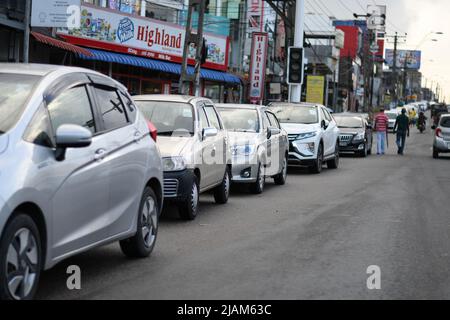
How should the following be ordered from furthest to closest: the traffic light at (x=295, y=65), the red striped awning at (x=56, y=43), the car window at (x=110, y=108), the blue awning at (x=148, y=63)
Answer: the traffic light at (x=295, y=65) → the blue awning at (x=148, y=63) → the red striped awning at (x=56, y=43) → the car window at (x=110, y=108)

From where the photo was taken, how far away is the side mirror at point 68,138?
586 cm

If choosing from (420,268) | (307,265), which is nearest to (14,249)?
(307,265)

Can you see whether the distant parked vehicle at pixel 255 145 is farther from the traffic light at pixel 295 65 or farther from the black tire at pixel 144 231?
the traffic light at pixel 295 65

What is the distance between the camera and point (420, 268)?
798 cm

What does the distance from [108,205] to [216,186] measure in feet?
20.3

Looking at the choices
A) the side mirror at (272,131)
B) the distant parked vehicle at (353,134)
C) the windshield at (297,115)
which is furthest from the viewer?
the distant parked vehicle at (353,134)

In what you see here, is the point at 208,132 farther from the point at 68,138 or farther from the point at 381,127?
the point at 381,127

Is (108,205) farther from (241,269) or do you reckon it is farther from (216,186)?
(216,186)

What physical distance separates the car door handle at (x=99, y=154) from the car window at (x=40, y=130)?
64 centimetres

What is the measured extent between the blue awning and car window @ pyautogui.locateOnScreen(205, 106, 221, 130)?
13.3 meters

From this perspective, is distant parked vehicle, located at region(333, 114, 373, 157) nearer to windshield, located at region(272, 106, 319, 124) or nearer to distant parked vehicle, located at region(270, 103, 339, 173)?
distant parked vehicle, located at region(270, 103, 339, 173)

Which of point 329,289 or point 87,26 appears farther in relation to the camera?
point 87,26

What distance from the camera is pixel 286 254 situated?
28.0 ft

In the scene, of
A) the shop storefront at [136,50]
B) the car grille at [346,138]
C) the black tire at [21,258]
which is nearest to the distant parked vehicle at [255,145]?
the black tire at [21,258]
